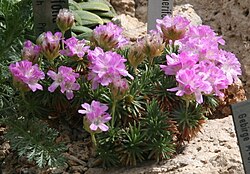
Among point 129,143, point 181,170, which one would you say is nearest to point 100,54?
point 129,143

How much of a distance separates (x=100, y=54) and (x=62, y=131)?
0.29 metres

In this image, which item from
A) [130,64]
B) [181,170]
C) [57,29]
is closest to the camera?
[181,170]

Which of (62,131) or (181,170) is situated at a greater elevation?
(62,131)

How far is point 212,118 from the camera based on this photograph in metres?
2.30

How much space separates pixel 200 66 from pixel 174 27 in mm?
180

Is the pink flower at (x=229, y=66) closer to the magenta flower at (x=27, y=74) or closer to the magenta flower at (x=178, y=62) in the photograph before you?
the magenta flower at (x=178, y=62)

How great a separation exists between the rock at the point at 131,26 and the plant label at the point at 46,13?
1.48 ft

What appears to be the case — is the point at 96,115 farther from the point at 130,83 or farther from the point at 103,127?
the point at 130,83

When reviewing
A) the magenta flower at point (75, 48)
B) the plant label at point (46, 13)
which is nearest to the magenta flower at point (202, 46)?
the magenta flower at point (75, 48)

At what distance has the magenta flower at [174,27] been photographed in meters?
2.09

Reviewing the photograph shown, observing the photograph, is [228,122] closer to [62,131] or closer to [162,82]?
[162,82]

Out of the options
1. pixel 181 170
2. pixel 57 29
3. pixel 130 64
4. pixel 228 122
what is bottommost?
pixel 181 170

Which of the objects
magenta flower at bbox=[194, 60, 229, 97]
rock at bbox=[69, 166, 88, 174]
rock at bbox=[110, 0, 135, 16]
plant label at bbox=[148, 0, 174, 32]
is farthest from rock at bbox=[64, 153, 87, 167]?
rock at bbox=[110, 0, 135, 16]

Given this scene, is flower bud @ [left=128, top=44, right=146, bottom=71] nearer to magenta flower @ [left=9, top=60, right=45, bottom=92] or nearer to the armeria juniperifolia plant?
the armeria juniperifolia plant
